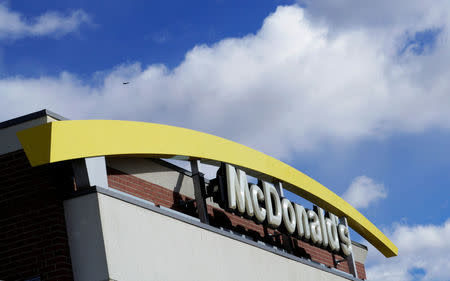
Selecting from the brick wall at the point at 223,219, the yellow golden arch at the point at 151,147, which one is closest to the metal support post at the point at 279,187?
the yellow golden arch at the point at 151,147

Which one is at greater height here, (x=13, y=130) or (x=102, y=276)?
(x=13, y=130)

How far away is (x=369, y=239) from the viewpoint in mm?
25547

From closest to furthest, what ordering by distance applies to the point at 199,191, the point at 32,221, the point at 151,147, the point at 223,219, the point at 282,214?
the point at 32,221, the point at 151,147, the point at 199,191, the point at 223,219, the point at 282,214

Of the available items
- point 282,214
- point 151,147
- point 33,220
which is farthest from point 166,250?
point 282,214

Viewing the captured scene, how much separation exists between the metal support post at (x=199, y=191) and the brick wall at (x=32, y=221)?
164 inches

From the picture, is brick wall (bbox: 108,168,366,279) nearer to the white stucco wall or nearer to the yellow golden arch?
the yellow golden arch

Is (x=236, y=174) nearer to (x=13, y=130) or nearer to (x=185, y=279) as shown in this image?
(x=185, y=279)

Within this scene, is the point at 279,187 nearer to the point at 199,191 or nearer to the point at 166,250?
the point at 199,191

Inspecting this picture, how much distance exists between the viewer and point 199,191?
17.3 meters

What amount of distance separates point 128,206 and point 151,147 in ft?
7.16

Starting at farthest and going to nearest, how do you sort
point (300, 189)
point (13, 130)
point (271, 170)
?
point (300, 189) → point (271, 170) → point (13, 130)

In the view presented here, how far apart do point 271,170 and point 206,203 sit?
9.44 ft

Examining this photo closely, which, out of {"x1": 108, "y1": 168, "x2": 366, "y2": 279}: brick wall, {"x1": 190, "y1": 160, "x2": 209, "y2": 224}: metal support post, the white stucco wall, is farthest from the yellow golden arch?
the white stucco wall

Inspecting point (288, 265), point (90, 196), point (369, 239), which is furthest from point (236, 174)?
point (369, 239)
